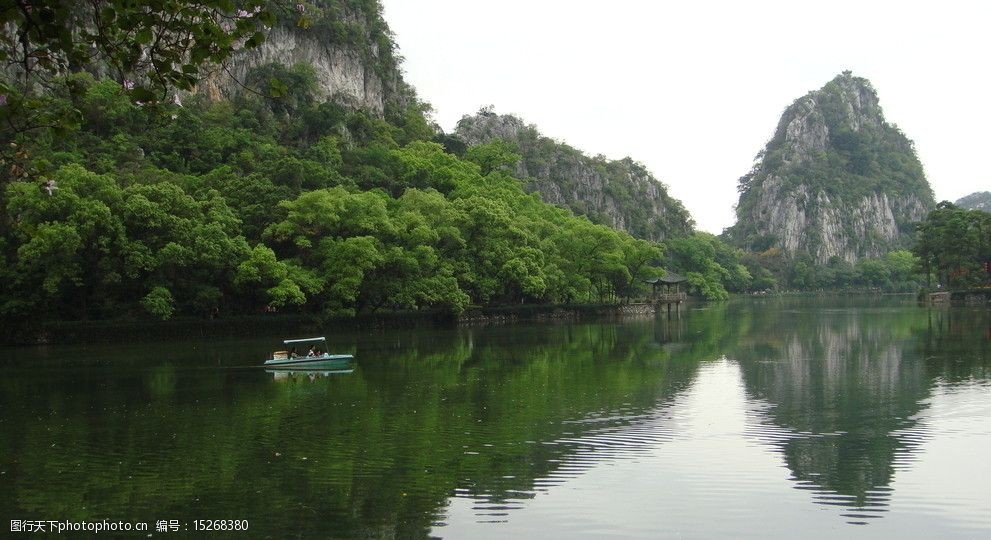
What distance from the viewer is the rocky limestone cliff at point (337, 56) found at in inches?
3100

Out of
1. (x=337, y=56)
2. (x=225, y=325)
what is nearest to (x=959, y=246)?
(x=337, y=56)

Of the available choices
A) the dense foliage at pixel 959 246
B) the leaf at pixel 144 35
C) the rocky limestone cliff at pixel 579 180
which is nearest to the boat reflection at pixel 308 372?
the leaf at pixel 144 35

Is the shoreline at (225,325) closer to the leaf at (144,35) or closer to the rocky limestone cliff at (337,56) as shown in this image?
the rocky limestone cliff at (337,56)

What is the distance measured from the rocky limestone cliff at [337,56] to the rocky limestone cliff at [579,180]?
32850 mm

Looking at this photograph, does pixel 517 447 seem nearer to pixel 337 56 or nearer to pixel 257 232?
pixel 257 232

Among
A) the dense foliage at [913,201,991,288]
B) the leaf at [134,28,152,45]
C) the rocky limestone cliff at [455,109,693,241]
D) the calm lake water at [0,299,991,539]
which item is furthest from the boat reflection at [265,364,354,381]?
the rocky limestone cliff at [455,109,693,241]

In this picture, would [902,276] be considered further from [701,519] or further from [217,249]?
[701,519]

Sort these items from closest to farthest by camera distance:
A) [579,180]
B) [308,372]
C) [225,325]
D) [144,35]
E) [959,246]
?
1. [144,35]
2. [308,372]
3. [225,325]
4. [959,246]
5. [579,180]

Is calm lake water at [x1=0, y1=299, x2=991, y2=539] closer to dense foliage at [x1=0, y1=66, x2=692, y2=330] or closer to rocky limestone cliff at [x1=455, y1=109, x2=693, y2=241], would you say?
dense foliage at [x1=0, y1=66, x2=692, y2=330]

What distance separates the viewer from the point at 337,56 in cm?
8812

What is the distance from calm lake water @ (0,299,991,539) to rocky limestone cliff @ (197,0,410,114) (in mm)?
53568

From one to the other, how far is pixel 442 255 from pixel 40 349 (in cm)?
2359

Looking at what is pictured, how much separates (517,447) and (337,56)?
78781 mm

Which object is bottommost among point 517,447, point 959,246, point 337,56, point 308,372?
point 517,447
